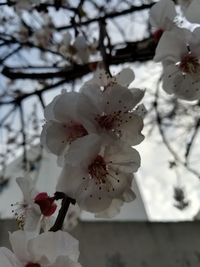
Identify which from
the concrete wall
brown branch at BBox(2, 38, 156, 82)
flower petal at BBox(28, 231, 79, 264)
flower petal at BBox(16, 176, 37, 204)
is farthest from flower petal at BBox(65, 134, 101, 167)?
the concrete wall

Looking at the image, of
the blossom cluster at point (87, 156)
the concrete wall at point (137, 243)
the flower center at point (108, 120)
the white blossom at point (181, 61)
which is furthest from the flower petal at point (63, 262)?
the concrete wall at point (137, 243)

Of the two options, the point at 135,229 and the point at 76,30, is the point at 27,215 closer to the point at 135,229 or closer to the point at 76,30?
the point at 76,30

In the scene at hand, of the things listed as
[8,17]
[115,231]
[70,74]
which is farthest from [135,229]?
[8,17]

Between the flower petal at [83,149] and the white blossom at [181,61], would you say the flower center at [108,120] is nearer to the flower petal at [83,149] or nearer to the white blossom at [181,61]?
the flower petal at [83,149]

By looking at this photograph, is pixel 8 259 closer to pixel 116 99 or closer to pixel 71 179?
pixel 71 179

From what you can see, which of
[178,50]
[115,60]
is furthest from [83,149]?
[115,60]

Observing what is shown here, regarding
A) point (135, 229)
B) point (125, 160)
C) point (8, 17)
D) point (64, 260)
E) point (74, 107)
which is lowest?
point (135, 229)
